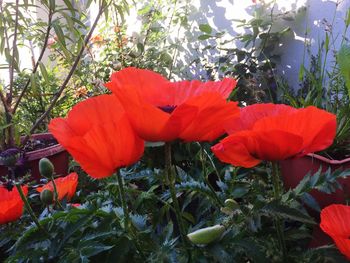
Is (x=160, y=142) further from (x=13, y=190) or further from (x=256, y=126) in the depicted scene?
(x=13, y=190)

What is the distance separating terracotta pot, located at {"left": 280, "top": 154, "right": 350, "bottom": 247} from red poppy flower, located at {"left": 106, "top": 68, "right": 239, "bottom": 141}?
30 cm

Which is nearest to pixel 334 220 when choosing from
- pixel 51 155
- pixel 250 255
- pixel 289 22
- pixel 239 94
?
pixel 250 255

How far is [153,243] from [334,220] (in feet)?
0.65

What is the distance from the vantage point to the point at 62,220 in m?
0.50

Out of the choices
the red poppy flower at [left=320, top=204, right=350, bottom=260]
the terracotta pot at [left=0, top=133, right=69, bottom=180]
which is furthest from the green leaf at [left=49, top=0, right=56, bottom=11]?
the red poppy flower at [left=320, top=204, right=350, bottom=260]

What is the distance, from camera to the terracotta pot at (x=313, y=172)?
62 centimetres

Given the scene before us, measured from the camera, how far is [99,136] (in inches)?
14.3

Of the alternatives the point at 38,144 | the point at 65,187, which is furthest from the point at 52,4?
the point at 65,187

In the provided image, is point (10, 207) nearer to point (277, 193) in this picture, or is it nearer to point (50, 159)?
point (277, 193)

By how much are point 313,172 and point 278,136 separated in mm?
476

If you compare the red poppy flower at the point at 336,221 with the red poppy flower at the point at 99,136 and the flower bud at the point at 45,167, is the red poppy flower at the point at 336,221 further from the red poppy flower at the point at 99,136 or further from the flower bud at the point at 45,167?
the flower bud at the point at 45,167

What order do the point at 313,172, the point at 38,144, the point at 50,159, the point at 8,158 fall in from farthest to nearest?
1. the point at 38,144
2. the point at 50,159
3. the point at 313,172
4. the point at 8,158

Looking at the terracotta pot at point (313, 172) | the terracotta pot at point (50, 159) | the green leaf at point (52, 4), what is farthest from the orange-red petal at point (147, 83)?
the green leaf at point (52, 4)

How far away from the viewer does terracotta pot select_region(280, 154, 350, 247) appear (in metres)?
0.62
